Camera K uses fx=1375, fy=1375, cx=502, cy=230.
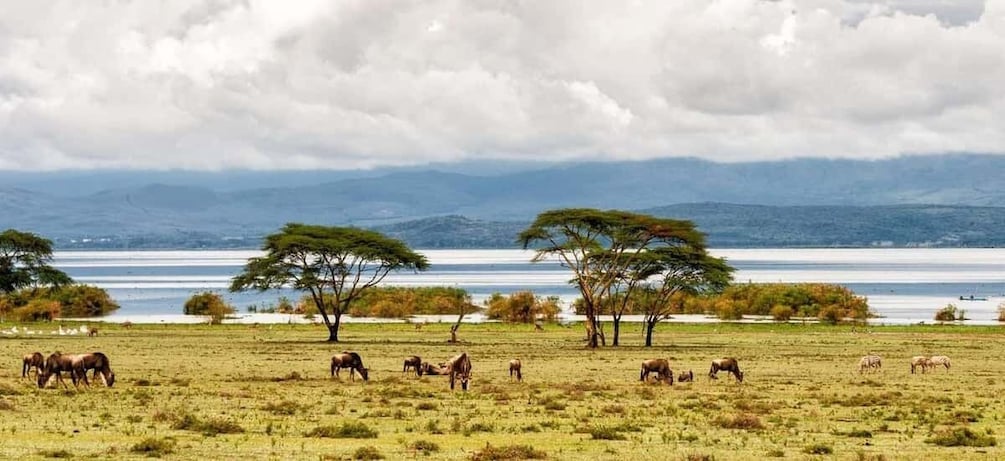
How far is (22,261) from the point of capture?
8694 centimetres

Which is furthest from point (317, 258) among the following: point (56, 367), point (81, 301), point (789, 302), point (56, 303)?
point (81, 301)

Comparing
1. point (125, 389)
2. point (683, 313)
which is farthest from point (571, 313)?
point (125, 389)

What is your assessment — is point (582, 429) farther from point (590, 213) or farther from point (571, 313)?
point (571, 313)

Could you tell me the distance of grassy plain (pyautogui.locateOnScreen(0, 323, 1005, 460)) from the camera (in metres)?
26.1

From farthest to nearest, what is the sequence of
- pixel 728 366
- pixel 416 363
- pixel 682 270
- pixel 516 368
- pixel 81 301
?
pixel 81 301 < pixel 682 270 < pixel 416 363 < pixel 728 366 < pixel 516 368

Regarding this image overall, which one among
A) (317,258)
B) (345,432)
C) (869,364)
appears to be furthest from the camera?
(317,258)

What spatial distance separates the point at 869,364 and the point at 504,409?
79.3ft

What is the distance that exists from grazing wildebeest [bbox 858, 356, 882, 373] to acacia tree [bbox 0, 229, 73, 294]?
2102 inches

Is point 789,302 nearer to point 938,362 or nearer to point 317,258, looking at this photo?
point 317,258

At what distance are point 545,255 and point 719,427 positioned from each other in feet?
163

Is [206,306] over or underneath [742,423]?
over

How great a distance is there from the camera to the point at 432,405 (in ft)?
116

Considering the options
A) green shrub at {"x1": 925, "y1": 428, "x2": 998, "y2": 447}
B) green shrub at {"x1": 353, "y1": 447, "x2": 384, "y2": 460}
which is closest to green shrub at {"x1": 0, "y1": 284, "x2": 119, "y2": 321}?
green shrub at {"x1": 353, "y1": 447, "x2": 384, "y2": 460}

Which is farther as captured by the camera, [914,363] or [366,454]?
[914,363]
